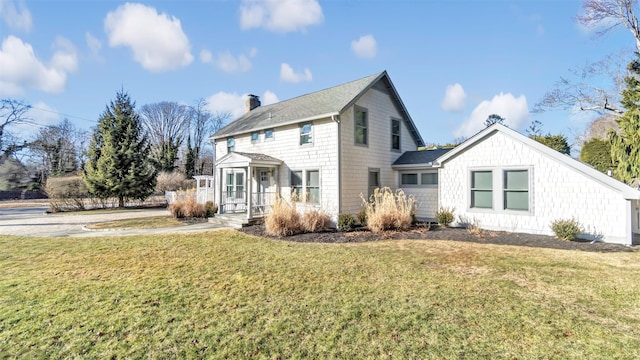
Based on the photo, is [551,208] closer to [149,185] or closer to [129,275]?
[129,275]

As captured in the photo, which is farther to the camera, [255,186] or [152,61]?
[152,61]

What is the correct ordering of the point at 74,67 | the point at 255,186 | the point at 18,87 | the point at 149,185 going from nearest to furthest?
the point at 255,186
the point at 74,67
the point at 149,185
the point at 18,87

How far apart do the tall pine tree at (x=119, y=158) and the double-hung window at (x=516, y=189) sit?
2213 cm

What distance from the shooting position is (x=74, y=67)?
1783cm

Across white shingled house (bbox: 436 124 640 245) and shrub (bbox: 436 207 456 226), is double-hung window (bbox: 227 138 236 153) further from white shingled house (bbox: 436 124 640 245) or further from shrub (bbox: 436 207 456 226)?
shrub (bbox: 436 207 456 226)

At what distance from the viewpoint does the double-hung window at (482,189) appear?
1030 centimetres

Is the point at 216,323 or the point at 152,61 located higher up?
the point at 152,61

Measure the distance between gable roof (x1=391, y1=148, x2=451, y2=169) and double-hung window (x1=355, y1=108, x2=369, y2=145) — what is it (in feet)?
7.43

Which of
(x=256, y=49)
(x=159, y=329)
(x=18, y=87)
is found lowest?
(x=159, y=329)

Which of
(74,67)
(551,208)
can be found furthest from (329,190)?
(74,67)

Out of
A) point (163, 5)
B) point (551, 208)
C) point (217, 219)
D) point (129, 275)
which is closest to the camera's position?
point (129, 275)

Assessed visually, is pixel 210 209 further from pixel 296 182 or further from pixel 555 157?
pixel 555 157

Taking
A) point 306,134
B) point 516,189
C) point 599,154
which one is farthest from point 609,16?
point 306,134

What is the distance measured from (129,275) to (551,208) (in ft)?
38.1
